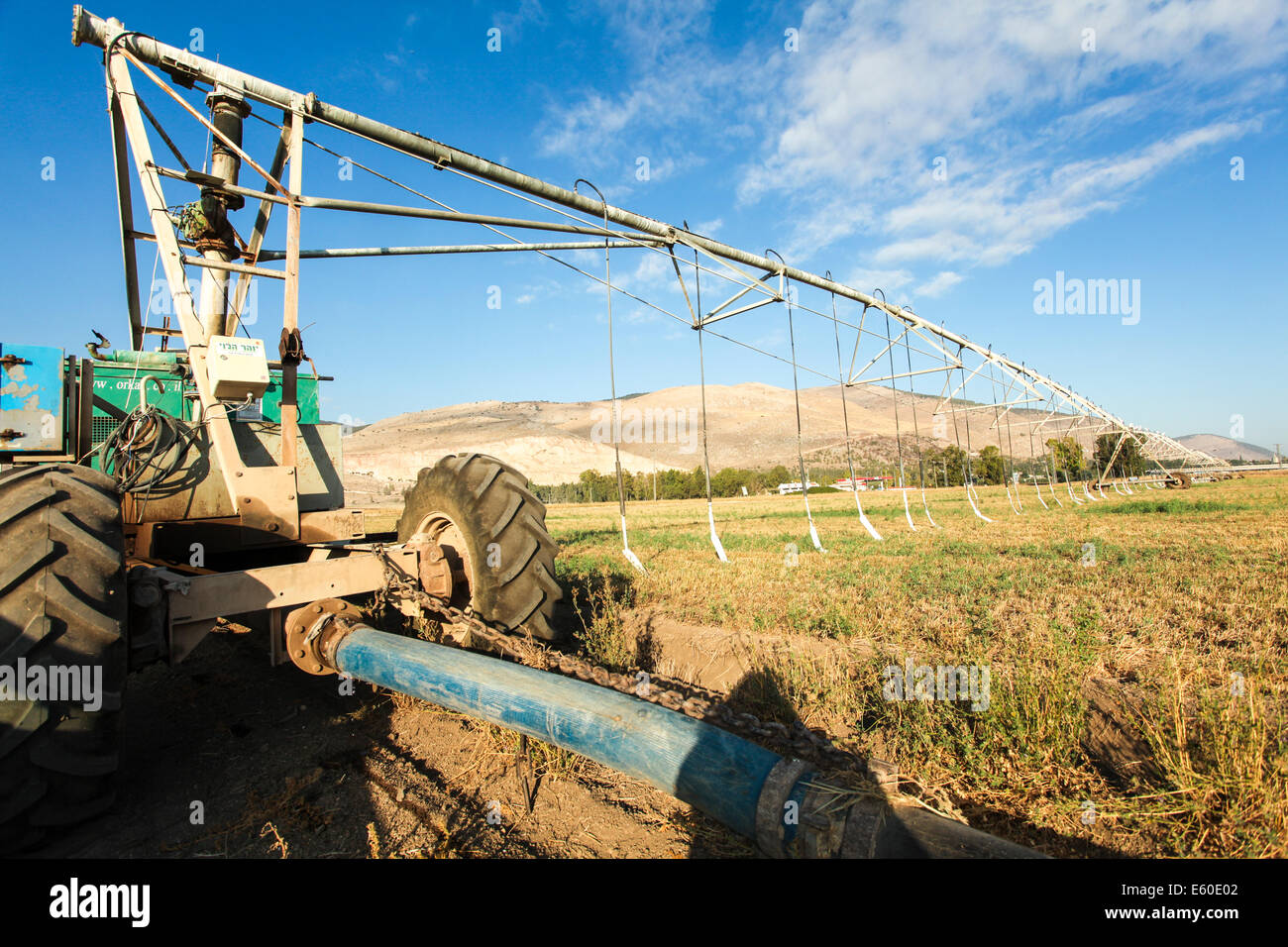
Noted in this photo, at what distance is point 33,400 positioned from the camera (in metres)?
4.27

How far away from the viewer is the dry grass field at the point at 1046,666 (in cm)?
228

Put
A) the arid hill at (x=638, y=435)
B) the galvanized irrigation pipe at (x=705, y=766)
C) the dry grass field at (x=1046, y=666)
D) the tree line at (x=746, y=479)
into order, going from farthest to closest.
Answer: the arid hill at (x=638, y=435) → the tree line at (x=746, y=479) → the dry grass field at (x=1046, y=666) → the galvanized irrigation pipe at (x=705, y=766)

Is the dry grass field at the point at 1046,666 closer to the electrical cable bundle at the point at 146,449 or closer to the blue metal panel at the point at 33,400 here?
the electrical cable bundle at the point at 146,449

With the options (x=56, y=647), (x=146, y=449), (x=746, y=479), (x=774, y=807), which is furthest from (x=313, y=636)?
(x=746, y=479)

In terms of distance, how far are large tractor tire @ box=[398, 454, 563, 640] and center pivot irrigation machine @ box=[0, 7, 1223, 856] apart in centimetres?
2

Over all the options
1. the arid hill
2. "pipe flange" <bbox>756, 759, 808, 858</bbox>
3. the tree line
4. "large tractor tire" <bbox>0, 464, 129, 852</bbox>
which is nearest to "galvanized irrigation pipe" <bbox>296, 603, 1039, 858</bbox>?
"pipe flange" <bbox>756, 759, 808, 858</bbox>

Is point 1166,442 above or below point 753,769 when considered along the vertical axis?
above

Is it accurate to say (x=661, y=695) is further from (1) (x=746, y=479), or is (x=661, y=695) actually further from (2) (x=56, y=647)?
(1) (x=746, y=479)

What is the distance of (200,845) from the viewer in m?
2.61

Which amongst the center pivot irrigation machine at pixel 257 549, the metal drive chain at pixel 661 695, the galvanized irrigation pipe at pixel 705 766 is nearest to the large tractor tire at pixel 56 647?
the center pivot irrigation machine at pixel 257 549

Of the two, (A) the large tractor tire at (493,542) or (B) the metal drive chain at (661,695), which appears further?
(A) the large tractor tire at (493,542)
